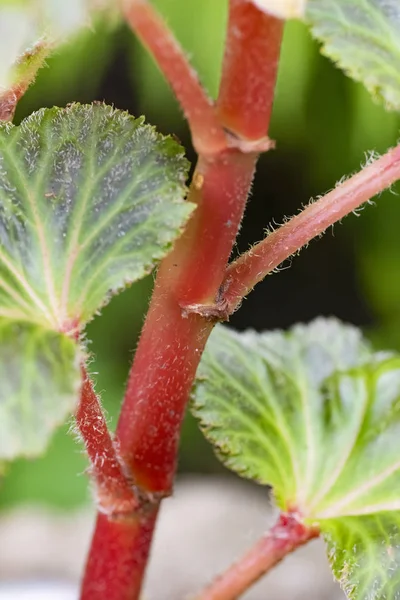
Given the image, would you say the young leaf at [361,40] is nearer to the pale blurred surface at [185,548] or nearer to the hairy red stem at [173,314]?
the hairy red stem at [173,314]

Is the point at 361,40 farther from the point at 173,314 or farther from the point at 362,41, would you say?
the point at 173,314

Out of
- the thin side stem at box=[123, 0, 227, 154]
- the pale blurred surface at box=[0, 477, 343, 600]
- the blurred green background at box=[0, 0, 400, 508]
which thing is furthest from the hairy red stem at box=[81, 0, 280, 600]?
the blurred green background at box=[0, 0, 400, 508]

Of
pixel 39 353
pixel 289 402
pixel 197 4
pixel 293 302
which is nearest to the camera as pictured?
pixel 39 353

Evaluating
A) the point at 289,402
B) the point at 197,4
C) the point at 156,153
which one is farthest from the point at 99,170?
the point at 197,4

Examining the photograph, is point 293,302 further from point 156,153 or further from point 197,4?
point 156,153

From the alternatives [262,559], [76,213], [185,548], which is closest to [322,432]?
[262,559]
